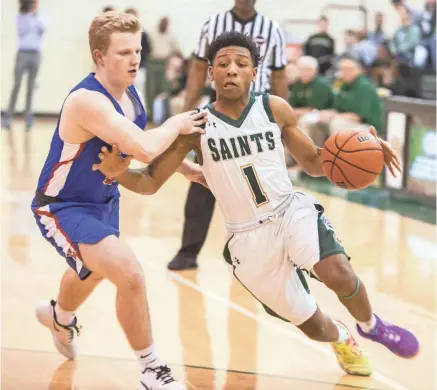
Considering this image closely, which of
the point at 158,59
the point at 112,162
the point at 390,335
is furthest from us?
the point at 158,59

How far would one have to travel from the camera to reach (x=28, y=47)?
15.9 meters

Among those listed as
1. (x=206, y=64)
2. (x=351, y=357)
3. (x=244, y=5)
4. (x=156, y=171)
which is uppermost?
(x=244, y=5)

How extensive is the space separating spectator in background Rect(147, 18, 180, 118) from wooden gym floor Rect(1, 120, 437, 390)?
9.09m

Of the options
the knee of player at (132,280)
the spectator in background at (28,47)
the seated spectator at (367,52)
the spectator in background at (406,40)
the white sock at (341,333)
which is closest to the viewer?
the knee of player at (132,280)

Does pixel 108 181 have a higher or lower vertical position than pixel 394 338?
higher

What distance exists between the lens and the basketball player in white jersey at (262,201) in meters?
4.44

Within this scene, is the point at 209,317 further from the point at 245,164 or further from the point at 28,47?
the point at 28,47

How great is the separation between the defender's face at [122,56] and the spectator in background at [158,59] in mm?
13644

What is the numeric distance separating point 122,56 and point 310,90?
324 inches

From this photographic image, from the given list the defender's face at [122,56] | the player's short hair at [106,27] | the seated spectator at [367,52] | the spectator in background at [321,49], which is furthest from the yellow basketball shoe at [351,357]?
the spectator in background at [321,49]

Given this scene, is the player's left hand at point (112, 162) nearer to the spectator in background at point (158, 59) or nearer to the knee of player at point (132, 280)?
the knee of player at point (132, 280)

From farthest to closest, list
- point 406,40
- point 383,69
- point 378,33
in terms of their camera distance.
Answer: point 378,33
point 406,40
point 383,69

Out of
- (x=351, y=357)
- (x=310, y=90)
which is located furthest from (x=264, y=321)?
(x=310, y=90)

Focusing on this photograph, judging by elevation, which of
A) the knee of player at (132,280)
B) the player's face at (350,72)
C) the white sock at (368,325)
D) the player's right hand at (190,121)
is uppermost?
the player's right hand at (190,121)
